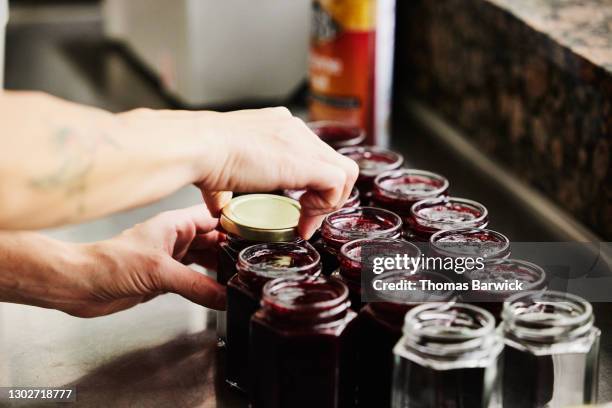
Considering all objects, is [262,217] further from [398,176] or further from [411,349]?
[411,349]

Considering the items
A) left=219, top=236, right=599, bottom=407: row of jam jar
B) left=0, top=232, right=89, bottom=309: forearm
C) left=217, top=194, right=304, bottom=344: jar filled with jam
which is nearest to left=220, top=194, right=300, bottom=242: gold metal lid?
left=217, top=194, right=304, bottom=344: jar filled with jam

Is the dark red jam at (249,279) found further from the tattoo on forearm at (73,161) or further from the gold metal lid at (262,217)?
the tattoo on forearm at (73,161)

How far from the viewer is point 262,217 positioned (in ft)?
4.00

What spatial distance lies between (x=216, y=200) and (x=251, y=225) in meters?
0.08

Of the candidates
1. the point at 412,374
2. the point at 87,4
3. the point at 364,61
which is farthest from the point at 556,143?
the point at 87,4

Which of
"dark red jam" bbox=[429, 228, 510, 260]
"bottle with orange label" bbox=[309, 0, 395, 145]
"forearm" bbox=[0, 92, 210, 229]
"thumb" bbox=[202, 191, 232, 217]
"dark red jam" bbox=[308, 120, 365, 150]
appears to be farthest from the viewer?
"bottle with orange label" bbox=[309, 0, 395, 145]

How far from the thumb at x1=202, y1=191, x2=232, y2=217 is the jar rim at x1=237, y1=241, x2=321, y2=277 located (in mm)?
125

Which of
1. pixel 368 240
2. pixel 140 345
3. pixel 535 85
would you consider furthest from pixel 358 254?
pixel 535 85

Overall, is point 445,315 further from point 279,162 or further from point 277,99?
point 277,99

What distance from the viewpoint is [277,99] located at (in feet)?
7.09

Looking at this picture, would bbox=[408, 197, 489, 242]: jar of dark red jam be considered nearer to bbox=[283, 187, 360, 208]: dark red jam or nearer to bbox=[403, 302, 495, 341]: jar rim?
bbox=[283, 187, 360, 208]: dark red jam

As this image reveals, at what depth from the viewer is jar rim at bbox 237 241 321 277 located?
1039mm

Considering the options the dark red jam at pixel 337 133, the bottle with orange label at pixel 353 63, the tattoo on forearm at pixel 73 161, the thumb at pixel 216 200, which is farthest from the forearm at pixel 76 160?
the bottle with orange label at pixel 353 63

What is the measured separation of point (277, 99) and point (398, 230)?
1065mm
